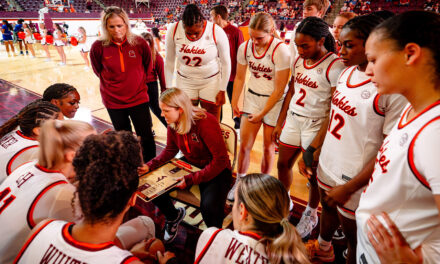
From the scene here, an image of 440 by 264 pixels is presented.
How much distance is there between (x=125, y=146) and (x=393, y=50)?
1.06m

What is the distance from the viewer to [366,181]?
4.59 ft

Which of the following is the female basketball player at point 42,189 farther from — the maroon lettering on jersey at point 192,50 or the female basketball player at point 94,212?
the maroon lettering on jersey at point 192,50

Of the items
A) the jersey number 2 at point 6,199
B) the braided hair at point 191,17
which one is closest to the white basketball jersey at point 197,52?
the braided hair at point 191,17

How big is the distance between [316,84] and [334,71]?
151 mm

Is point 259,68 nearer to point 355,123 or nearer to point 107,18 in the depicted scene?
point 355,123

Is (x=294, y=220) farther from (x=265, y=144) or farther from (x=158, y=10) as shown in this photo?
(x=158, y=10)

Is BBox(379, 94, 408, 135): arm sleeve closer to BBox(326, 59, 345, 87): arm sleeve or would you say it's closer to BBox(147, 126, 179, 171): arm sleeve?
BBox(326, 59, 345, 87): arm sleeve

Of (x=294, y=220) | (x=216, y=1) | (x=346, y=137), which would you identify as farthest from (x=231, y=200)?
(x=216, y=1)

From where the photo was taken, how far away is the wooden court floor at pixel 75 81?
3323 millimetres

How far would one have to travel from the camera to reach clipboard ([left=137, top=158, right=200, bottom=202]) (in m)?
1.74

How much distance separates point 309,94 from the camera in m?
1.92

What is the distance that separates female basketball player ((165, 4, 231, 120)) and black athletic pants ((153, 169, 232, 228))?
1.24 m

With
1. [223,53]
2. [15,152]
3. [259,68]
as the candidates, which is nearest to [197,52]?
[223,53]

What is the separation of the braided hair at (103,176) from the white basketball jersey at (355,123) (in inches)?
47.8
